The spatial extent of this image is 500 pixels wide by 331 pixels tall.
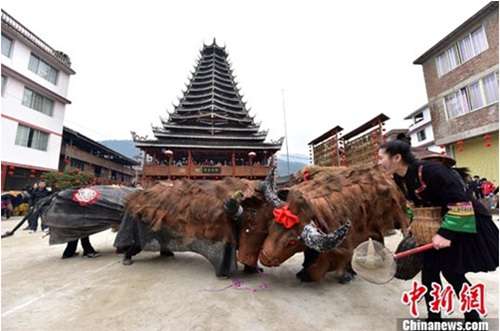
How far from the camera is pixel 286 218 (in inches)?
104

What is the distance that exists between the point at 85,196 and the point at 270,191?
3753 mm

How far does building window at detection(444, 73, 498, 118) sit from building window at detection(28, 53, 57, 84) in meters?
26.4

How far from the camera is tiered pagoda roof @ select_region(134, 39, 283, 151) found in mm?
22188

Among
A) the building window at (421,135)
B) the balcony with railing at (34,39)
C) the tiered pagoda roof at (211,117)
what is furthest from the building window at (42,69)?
the building window at (421,135)

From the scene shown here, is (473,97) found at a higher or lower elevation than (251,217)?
higher

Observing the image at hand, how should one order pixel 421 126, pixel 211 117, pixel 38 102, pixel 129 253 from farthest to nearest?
1. pixel 421 126
2. pixel 211 117
3. pixel 38 102
4. pixel 129 253

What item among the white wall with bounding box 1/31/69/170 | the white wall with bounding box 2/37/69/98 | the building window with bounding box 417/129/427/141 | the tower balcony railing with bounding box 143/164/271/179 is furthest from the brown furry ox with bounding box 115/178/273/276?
the building window with bounding box 417/129/427/141

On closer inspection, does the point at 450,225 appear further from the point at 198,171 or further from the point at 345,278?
the point at 198,171

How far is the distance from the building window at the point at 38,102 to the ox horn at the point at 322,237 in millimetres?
21715

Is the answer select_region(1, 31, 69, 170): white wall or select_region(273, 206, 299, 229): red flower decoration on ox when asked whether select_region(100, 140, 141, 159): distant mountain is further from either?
select_region(273, 206, 299, 229): red flower decoration on ox

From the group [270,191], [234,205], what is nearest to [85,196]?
[234,205]

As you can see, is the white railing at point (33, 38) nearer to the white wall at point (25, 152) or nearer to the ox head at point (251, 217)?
the white wall at point (25, 152)

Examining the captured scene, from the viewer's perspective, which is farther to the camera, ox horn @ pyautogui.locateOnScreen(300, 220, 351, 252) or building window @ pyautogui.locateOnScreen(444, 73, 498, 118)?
building window @ pyautogui.locateOnScreen(444, 73, 498, 118)

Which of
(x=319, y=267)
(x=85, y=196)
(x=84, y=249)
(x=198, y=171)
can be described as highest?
(x=198, y=171)
